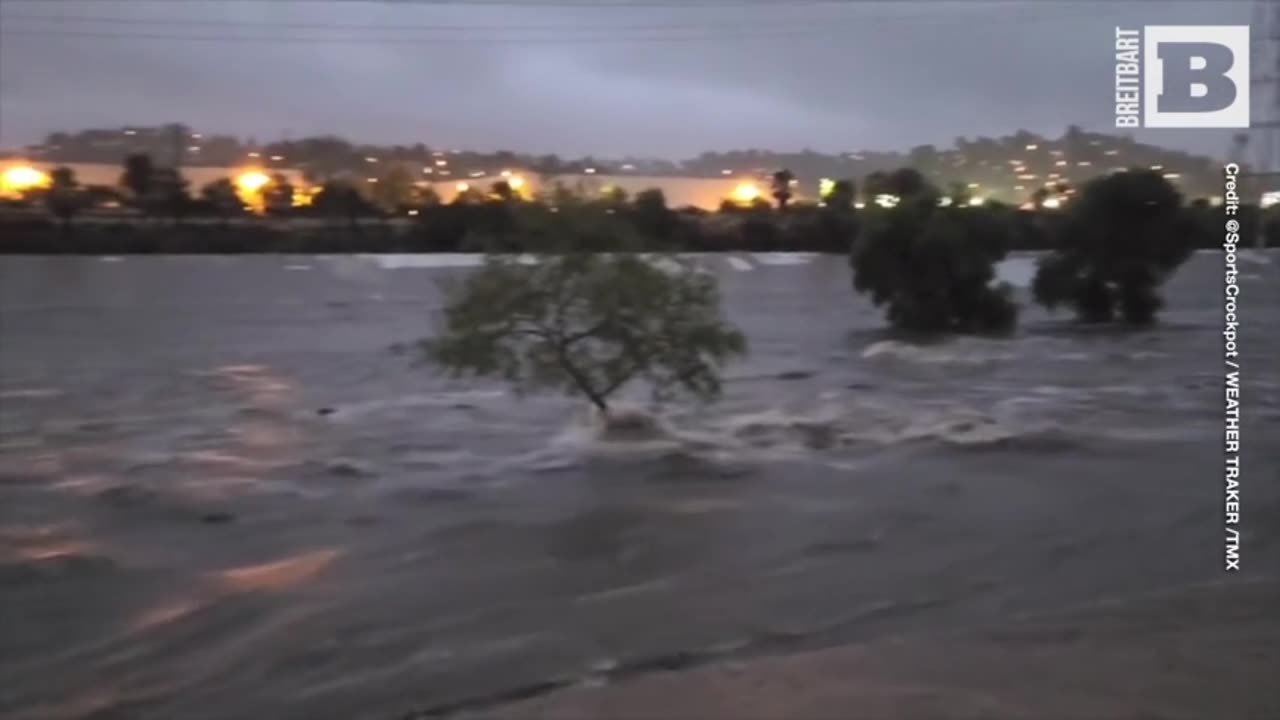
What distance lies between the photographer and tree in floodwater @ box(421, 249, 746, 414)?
1335 centimetres

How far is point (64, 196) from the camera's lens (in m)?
19.2

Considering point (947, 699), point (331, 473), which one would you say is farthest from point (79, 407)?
point (947, 699)

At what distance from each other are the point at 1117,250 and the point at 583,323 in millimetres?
14319

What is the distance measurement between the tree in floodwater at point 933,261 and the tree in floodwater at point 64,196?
42.4 ft

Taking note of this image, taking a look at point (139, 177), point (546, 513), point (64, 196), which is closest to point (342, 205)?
point (139, 177)

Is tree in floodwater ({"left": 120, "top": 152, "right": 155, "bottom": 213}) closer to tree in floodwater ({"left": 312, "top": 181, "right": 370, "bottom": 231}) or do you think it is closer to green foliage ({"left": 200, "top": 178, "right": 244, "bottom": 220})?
green foliage ({"left": 200, "top": 178, "right": 244, "bottom": 220})

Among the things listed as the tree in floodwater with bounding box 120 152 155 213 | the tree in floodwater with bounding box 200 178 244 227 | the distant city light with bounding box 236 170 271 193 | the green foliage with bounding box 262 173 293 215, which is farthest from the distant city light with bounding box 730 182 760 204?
the tree in floodwater with bounding box 120 152 155 213

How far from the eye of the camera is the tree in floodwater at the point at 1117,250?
2192 centimetres

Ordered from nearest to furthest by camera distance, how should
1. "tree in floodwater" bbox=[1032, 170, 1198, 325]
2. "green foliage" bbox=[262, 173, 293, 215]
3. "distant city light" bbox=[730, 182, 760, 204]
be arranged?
"distant city light" bbox=[730, 182, 760, 204] < "green foliage" bbox=[262, 173, 293, 215] < "tree in floodwater" bbox=[1032, 170, 1198, 325]

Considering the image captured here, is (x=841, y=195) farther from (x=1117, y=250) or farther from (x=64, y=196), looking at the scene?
(x=64, y=196)

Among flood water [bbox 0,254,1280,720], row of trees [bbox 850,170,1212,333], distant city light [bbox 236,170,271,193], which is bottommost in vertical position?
flood water [bbox 0,254,1280,720]

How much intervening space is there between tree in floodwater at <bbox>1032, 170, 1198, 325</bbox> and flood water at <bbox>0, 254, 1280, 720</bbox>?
1.94 metres

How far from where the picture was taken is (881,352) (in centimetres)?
2205

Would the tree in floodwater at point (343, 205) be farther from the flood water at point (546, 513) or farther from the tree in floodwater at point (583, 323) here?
the tree in floodwater at point (583, 323)
